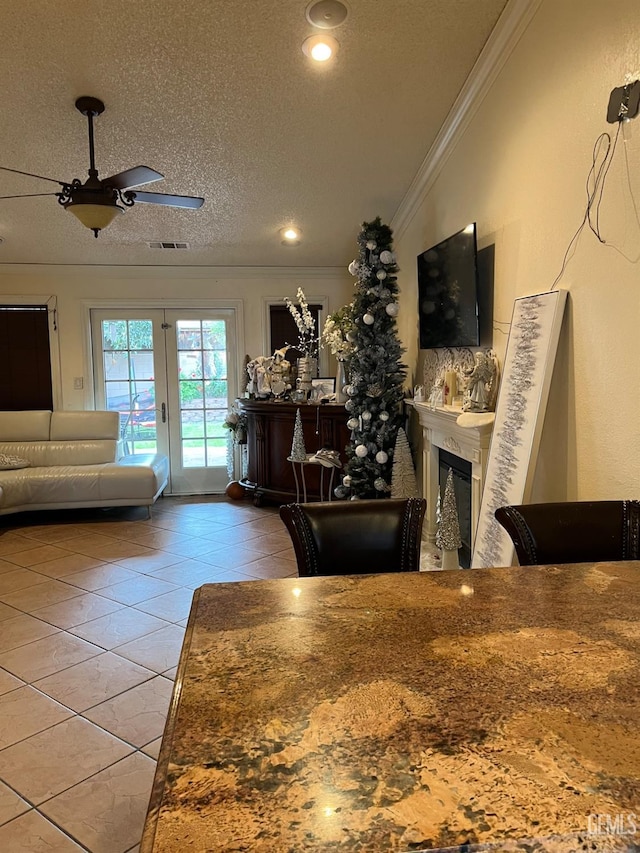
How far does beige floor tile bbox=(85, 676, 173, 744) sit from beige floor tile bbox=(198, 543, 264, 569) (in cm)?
155

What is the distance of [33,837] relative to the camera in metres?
1.72

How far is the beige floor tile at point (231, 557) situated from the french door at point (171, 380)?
2133 mm

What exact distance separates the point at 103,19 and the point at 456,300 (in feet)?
7.49

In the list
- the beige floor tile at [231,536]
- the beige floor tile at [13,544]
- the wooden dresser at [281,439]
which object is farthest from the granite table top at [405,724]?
the wooden dresser at [281,439]

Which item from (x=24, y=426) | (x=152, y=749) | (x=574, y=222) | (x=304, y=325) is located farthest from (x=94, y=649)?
(x=304, y=325)

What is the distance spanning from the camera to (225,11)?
2762 mm

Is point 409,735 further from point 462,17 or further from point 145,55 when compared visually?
point 145,55

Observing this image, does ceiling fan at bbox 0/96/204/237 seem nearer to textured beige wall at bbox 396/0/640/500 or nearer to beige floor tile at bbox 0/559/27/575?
textured beige wall at bbox 396/0/640/500

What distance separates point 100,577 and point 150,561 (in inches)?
15.8

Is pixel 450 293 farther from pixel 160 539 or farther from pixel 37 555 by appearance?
pixel 37 555

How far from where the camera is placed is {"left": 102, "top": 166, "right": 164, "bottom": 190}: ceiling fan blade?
2.97m

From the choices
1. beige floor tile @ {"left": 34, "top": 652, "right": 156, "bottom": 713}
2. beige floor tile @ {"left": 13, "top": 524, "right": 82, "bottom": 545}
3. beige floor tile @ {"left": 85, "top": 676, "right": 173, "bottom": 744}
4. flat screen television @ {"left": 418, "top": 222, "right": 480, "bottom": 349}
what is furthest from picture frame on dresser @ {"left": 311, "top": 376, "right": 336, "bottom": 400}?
beige floor tile @ {"left": 85, "top": 676, "right": 173, "bottom": 744}

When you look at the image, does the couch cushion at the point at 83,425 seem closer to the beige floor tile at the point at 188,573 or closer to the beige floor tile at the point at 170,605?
the beige floor tile at the point at 188,573

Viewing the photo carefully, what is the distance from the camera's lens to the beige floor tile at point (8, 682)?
2.52 meters
